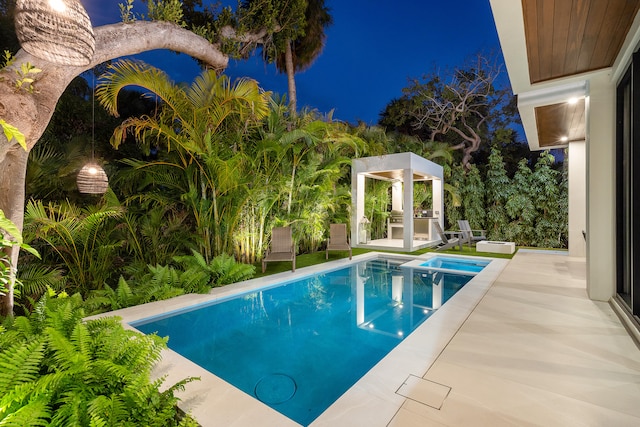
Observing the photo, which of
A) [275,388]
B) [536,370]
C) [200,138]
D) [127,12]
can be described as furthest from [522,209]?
[127,12]

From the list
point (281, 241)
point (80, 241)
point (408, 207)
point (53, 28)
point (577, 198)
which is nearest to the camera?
point (53, 28)

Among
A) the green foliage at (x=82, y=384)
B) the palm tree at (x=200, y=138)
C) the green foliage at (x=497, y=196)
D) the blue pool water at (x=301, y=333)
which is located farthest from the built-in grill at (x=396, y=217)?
the green foliage at (x=82, y=384)

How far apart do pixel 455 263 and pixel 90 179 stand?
856cm

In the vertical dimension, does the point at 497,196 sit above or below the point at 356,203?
above

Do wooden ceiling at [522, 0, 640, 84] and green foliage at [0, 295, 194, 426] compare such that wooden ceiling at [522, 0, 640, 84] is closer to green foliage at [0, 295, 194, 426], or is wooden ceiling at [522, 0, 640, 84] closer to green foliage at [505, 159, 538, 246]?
green foliage at [0, 295, 194, 426]

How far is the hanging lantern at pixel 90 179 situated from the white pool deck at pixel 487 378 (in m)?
2.17

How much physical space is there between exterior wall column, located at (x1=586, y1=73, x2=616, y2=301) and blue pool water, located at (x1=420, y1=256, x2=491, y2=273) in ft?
9.92

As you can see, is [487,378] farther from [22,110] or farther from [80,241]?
[80,241]

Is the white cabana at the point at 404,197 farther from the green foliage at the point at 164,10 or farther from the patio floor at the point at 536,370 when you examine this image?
the green foliage at the point at 164,10

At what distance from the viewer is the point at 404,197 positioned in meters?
10.4

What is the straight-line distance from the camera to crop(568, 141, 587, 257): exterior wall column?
849 centimetres

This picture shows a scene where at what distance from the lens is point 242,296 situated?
5336 millimetres

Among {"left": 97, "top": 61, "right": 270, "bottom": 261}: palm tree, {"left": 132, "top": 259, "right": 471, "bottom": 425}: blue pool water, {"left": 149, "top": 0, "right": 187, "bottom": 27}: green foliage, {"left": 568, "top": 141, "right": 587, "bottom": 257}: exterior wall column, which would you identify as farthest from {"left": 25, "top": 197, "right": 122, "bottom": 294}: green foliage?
{"left": 568, "top": 141, "right": 587, "bottom": 257}: exterior wall column

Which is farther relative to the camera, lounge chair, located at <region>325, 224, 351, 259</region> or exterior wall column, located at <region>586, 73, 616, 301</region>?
lounge chair, located at <region>325, 224, 351, 259</region>
